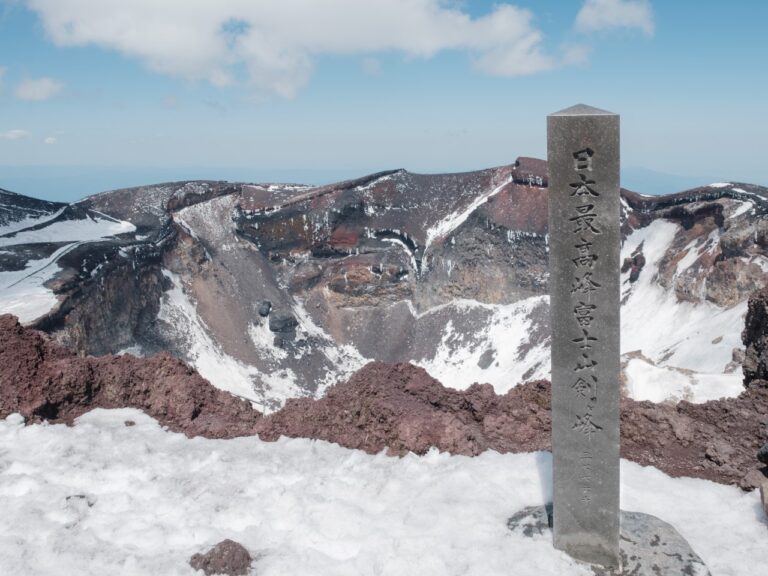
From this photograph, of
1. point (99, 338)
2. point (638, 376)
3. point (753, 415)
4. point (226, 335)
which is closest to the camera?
point (753, 415)

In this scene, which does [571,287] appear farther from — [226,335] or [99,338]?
[226,335]

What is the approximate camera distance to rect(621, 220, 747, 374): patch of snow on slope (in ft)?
90.5

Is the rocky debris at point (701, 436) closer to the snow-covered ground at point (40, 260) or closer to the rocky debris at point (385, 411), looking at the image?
the rocky debris at point (385, 411)

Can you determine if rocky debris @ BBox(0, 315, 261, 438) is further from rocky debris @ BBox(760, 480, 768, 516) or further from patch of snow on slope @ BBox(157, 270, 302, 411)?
patch of snow on slope @ BBox(157, 270, 302, 411)

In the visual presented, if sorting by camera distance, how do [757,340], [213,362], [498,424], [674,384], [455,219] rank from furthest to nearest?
1. [455,219]
2. [213,362]
3. [674,384]
4. [757,340]
5. [498,424]

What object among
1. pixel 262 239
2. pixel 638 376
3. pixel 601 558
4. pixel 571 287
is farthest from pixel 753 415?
pixel 262 239

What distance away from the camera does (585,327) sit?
5.57m

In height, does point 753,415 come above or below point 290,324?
above

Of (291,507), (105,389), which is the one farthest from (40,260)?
(291,507)

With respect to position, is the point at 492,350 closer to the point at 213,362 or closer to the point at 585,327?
the point at 213,362

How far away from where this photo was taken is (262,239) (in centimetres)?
4781

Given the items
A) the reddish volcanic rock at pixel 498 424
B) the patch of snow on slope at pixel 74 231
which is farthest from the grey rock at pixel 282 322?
Answer: the reddish volcanic rock at pixel 498 424

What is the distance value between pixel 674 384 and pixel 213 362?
26.4m

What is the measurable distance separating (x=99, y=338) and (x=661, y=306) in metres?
31.9
